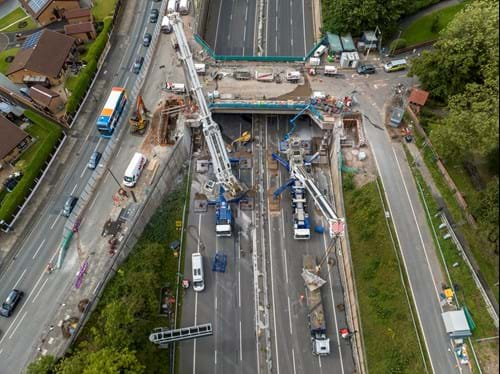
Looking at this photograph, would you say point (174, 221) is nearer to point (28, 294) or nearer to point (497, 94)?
point (28, 294)

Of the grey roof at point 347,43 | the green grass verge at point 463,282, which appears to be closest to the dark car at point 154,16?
the grey roof at point 347,43

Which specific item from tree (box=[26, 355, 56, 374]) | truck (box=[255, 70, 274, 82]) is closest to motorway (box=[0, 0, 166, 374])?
tree (box=[26, 355, 56, 374])

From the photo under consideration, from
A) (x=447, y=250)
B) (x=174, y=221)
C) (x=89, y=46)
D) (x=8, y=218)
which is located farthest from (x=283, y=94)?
(x=8, y=218)


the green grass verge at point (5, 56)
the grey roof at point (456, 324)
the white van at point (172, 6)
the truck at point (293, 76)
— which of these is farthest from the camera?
the white van at point (172, 6)

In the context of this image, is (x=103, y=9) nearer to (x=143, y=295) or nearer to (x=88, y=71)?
(x=88, y=71)

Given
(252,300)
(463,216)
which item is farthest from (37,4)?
(463,216)

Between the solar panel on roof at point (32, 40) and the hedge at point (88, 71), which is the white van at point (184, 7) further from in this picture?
→ the solar panel on roof at point (32, 40)
